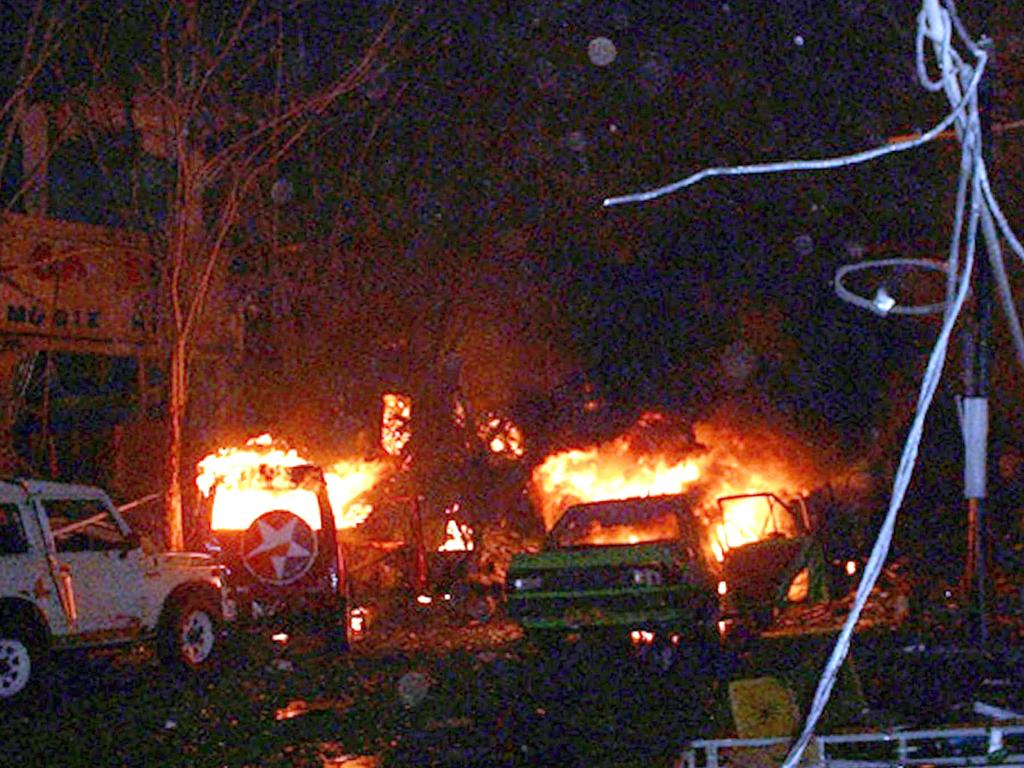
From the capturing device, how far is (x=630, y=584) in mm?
13109

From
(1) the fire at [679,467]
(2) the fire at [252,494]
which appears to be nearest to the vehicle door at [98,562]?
(2) the fire at [252,494]

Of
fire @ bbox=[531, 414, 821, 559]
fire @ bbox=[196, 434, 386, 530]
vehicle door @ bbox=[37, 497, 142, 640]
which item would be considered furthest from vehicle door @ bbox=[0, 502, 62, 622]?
fire @ bbox=[531, 414, 821, 559]

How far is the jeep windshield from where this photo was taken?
46.6 feet

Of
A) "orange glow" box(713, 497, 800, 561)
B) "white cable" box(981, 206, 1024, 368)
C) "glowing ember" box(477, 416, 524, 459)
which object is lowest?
"orange glow" box(713, 497, 800, 561)

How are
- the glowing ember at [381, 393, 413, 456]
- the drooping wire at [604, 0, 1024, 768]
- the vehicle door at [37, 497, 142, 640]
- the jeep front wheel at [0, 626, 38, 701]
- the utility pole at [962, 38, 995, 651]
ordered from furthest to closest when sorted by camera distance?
the glowing ember at [381, 393, 413, 456] → the vehicle door at [37, 497, 142, 640] → the jeep front wheel at [0, 626, 38, 701] → the utility pole at [962, 38, 995, 651] → the drooping wire at [604, 0, 1024, 768]

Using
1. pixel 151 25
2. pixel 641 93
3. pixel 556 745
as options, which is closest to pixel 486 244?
pixel 641 93

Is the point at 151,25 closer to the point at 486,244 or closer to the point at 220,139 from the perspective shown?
the point at 220,139

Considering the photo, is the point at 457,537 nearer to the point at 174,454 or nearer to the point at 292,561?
the point at 174,454

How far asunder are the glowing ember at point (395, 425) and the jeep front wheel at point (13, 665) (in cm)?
1347

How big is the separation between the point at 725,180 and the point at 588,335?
4075 mm

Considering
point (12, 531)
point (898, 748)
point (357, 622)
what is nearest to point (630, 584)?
point (357, 622)

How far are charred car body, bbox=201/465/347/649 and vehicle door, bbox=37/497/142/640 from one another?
1569mm

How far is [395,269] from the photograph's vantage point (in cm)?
2652

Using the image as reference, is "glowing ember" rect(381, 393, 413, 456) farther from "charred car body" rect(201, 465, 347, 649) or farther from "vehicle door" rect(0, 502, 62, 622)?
"vehicle door" rect(0, 502, 62, 622)
